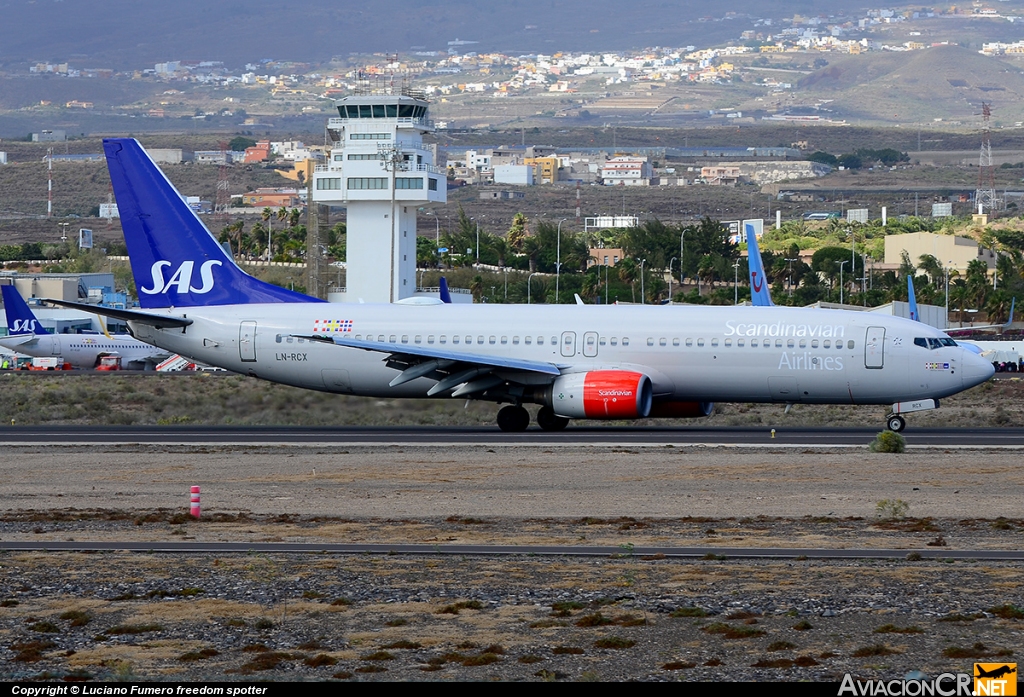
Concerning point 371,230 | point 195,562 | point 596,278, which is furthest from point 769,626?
point 596,278

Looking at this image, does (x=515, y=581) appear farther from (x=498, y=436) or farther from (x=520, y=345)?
(x=520, y=345)

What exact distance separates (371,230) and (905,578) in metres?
71.7

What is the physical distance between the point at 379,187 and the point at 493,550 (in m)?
68.5

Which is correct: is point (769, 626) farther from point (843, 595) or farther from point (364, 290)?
point (364, 290)

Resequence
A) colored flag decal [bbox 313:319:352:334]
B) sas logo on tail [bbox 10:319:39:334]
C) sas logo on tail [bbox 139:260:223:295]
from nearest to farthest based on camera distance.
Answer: colored flag decal [bbox 313:319:352:334], sas logo on tail [bbox 139:260:223:295], sas logo on tail [bbox 10:319:39:334]

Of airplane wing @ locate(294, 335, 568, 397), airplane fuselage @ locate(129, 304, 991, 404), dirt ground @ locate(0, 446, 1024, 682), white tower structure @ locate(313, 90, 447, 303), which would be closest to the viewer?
dirt ground @ locate(0, 446, 1024, 682)

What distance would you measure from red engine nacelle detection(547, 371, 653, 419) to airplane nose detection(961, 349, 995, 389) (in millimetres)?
7856

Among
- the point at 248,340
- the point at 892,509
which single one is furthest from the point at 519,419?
the point at 892,509

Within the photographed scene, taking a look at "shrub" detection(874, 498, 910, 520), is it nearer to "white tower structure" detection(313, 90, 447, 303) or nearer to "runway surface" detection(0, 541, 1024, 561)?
"runway surface" detection(0, 541, 1024, 561)

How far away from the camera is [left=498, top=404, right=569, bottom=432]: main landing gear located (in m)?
39.9

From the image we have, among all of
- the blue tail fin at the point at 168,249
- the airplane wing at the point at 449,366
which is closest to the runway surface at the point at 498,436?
the airplane wing at the point at 449,366

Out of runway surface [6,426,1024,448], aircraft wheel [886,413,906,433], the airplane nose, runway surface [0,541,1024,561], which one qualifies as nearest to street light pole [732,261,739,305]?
runway surface [6,426,1024,448]

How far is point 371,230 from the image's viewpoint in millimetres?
87250

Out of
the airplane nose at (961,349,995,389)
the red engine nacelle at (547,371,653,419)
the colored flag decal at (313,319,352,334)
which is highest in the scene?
the colored flag decal at (313,319,352,334)
